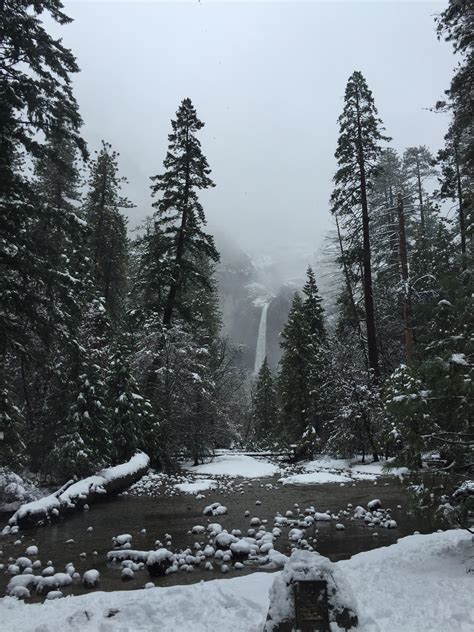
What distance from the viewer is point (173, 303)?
22219 mm

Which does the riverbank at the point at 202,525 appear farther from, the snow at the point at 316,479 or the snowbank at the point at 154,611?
the snowbank at the point at 154,611

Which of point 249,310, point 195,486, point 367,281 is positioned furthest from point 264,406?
point 249,310

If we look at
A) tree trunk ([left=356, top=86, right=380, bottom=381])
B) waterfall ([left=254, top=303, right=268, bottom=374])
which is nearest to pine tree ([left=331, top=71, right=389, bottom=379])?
tree trunk ([left=356, top=86, right=380, bottom=381])

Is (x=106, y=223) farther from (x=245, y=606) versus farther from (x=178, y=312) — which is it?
(x=245, y=606)

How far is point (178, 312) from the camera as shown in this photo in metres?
23.8

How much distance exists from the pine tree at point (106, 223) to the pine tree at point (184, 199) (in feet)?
20.6

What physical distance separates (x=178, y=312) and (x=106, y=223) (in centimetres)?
891

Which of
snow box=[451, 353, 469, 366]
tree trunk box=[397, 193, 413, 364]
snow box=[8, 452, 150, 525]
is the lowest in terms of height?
snow box=[8, 452, 150, 525]

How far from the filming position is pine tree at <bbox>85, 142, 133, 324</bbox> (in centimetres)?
2805

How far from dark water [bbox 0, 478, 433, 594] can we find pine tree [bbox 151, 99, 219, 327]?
36.4 feet

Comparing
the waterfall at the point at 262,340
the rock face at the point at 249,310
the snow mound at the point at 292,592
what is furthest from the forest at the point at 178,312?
the rock face at the point at 249,310

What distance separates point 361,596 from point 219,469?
16628 mm

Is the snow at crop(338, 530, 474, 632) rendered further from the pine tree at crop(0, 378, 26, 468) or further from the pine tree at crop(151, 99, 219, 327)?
the pine tree at crop(151, 99, 219, 327)

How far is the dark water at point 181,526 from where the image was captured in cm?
778
